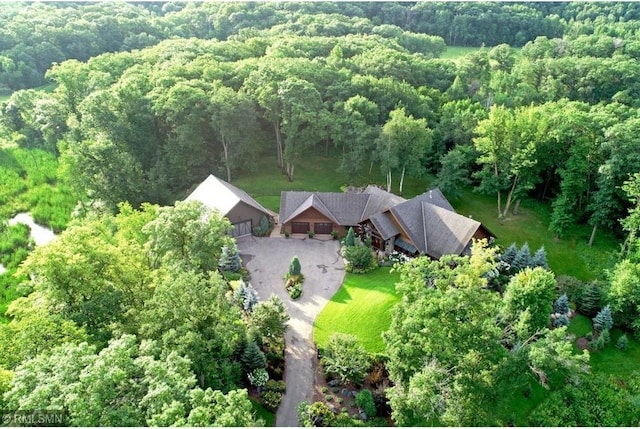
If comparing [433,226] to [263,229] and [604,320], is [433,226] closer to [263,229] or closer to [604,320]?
[604,320]

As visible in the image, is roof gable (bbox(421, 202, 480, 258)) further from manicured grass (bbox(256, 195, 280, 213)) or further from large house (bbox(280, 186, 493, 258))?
manicured grass (bbox(256, 195, 280, 213))

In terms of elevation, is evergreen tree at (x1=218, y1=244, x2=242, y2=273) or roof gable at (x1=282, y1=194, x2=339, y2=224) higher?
roof gable at (x1=282, y1=194, x2=339, y2=224)

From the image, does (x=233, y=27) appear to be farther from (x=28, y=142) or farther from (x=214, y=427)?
(x=214, y=427)

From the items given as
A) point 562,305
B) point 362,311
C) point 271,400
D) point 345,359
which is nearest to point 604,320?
point 562,305

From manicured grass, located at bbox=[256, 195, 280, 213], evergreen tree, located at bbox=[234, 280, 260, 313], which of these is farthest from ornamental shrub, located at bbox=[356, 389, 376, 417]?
manicured grass, located at bbox=[256, 195, 280, 213]

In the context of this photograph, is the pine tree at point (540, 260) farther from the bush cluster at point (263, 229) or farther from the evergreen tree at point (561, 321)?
the bush cluster at point (263, 229)

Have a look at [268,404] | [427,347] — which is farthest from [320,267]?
[427,347]
